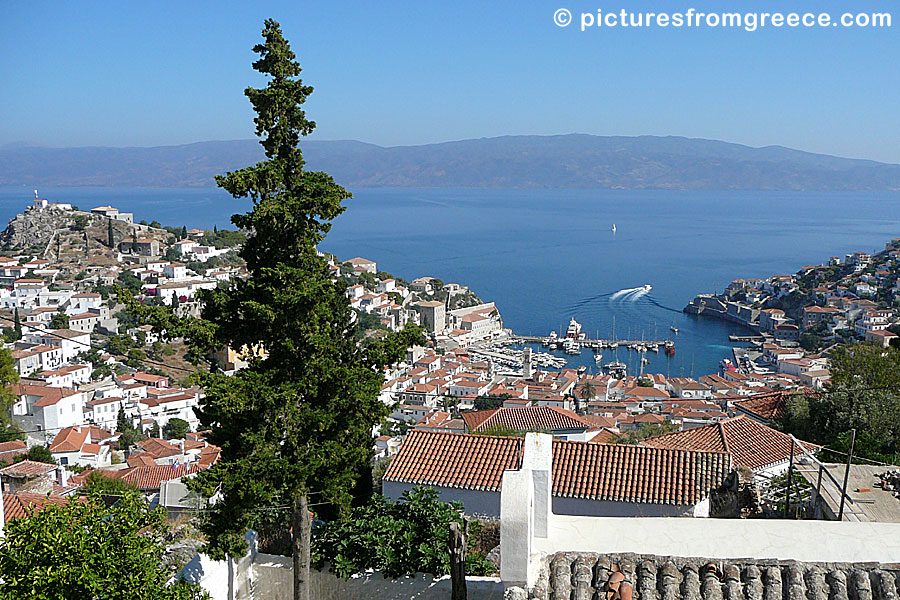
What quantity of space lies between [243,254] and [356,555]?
174 centimetres

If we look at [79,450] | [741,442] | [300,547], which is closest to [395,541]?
[300,547]

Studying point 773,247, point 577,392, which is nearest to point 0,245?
point 577,392

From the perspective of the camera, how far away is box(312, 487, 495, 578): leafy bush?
404cm

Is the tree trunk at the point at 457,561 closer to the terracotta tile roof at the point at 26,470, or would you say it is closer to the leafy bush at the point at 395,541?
the leafy bush at the point at 395,541

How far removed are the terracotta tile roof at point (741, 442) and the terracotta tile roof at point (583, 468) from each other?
6.68 ft

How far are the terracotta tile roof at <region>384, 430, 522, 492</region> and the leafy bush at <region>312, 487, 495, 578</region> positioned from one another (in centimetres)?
137

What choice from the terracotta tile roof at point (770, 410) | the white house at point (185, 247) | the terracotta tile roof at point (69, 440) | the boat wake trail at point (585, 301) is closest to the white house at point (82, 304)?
the white house at point (185, 247)

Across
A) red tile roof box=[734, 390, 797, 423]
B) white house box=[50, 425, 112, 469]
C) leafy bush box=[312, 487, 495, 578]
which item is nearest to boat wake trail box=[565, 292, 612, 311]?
white house box=[50, 425, 112, 469]

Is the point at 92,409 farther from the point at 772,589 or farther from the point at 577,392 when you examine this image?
the point at 772,589

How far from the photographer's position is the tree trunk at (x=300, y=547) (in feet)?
13.1

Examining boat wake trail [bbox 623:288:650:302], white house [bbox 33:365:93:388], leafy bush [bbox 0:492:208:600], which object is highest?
leafy bush [bbox 0:492:208:600]

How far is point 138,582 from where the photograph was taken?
284cm

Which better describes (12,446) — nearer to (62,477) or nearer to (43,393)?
(62,477)

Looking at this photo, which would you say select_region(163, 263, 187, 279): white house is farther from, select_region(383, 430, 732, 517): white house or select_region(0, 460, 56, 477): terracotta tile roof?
select_region(383, 430, 732, 517): white house
